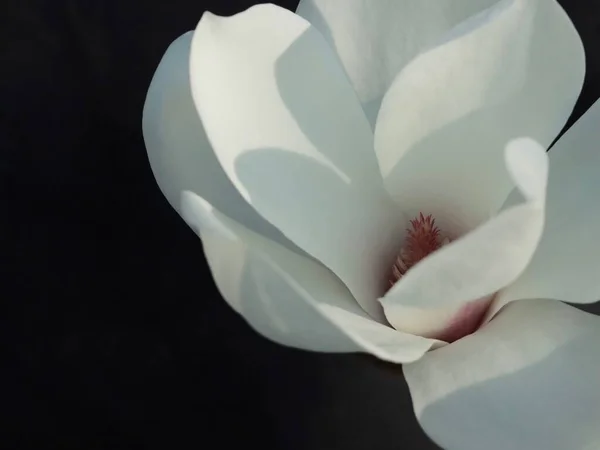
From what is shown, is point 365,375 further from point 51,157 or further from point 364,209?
point 51,157

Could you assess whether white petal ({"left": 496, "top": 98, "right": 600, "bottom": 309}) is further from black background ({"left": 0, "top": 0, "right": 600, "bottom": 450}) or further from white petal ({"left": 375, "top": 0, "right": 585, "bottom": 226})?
black background ({"left": 0, "top": 0, "right": 600, "bottom": 450})

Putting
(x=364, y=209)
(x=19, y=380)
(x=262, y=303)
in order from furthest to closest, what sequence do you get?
1. (x=19, y=380)
2. (x=364, y=209)
3. (x=262, y=303)

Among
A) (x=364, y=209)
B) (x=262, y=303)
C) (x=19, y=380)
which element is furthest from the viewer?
(x=19, y=380)

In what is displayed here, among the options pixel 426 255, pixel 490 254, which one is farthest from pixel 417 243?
pixel 490 254

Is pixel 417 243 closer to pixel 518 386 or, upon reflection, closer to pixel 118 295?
pixel 518 386

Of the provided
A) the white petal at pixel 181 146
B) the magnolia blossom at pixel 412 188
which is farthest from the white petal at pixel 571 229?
the white petal at pixel 181 146

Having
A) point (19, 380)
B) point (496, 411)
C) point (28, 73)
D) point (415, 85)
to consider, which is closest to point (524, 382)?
point (496, 411)
